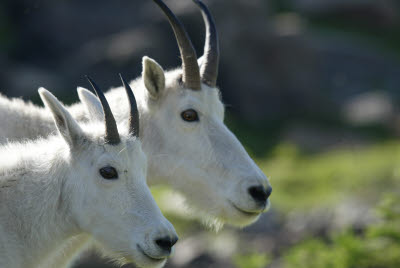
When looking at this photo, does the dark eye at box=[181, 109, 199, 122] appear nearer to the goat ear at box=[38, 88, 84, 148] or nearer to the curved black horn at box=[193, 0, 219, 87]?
the curved black horn at box=[193, 0, 219, 87]

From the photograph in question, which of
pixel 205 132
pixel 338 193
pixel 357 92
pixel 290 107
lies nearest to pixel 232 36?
pixel 290 107

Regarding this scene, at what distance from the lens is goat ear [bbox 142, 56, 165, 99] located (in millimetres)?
6846

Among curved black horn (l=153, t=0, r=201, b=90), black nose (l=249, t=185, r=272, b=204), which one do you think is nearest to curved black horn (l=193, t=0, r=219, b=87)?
curved black horn (l=153, t=0, r=201, b=90)

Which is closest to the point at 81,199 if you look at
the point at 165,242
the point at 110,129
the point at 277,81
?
the point at 110,129

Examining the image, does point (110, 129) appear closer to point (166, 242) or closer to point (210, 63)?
point (166, 242)

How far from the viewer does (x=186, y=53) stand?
699cm

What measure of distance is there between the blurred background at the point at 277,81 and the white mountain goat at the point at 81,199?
4.41 metres

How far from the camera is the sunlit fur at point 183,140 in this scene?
6832mm

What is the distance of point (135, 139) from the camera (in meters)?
5.61

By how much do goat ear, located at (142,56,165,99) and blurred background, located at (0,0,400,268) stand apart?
11.8 feet

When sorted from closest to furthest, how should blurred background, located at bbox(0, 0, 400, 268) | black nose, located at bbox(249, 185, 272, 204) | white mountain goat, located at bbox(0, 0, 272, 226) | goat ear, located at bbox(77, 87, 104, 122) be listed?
goat ear, located at bbox(77, 87, 104, 122) → black nose, located at bbox(249, 185, 272, 204) → white mountain goat, located at bbox(0, 0, 272, 226) → blurred background, located at bbox(0, 0, 400, 268)

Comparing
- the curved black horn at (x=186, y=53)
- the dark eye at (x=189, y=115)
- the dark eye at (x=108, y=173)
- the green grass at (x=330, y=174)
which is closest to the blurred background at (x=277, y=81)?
the green grass at (x=330, y=174)

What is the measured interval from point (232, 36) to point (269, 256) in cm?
1452

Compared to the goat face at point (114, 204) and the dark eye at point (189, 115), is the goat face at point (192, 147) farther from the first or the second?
the goat face at point (114, 204)
